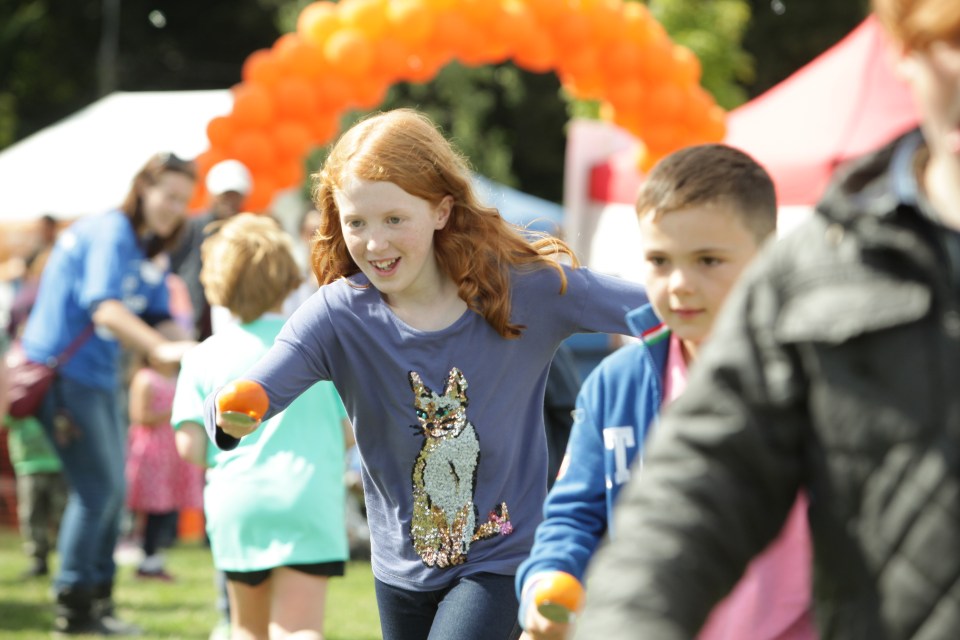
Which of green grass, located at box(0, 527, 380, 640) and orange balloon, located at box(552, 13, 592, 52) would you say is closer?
green grass, located at box(0, 527, 380, 640)

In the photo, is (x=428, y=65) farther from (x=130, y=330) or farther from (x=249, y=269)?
(x=249, y=269)

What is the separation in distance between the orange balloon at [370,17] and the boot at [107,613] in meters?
6.27

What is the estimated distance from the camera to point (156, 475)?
31.4 ft

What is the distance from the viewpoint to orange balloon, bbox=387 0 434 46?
12219 millimetres

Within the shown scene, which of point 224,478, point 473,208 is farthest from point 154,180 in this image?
point 473,208

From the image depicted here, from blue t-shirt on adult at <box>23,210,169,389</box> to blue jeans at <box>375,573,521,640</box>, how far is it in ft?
11.6

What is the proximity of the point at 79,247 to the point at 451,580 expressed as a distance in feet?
13.1

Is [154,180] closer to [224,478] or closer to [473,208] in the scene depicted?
[224,478]

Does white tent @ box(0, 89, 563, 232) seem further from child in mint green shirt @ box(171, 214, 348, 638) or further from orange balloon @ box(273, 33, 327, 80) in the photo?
child in mint green shirt @ box(171, 214, 348, 638)

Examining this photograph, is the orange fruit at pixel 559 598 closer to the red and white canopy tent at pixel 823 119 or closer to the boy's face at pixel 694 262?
the boy's face at pixel 694 262

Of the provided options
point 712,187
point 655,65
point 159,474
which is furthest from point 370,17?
point 712,187

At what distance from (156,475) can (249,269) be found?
4.95 metres

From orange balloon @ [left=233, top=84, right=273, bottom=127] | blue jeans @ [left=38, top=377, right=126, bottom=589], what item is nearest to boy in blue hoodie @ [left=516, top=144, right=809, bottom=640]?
blue jeans @ [left=38, top=377, right=126, bottom=589]

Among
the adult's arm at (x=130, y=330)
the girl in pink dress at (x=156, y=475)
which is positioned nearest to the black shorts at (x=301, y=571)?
Answer: the adult's arm at (x=130, y=330)
